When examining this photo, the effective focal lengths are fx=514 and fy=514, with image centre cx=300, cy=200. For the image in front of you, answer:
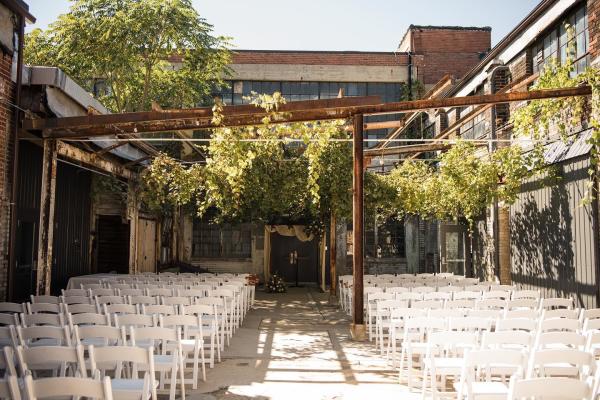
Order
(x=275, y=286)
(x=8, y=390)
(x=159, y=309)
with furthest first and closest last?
1. (x=275, y=286)
2. (x=159, y=309)
3. (x=8, y=390)

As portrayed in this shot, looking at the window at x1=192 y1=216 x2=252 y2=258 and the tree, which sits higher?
the tree

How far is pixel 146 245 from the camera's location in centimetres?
1762

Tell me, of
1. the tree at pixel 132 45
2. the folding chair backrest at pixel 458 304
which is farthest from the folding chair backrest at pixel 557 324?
the tree at pixel 132 45

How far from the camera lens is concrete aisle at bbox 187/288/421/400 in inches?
237

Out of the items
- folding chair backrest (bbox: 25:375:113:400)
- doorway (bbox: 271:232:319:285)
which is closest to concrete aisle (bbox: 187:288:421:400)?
folding chair backrest (bbox: 25:375:113:400)

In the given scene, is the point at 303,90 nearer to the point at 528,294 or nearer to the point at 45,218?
the point at 45,218

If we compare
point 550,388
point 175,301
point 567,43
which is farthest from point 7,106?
point 567,43

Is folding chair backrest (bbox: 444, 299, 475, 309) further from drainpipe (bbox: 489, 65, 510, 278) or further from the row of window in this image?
the row of window

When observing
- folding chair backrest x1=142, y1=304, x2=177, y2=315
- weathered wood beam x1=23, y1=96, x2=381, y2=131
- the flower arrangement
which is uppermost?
weathered wood beam x1=23, y1=96, x2=381, y2=131

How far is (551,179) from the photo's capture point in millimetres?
11086

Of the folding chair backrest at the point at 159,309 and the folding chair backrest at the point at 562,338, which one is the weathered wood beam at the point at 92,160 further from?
the folding chair backrest at the point at 562,338

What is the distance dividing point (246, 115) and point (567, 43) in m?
7.85

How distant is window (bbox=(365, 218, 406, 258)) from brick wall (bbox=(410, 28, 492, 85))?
787 cm

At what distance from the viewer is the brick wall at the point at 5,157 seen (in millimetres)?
9000
